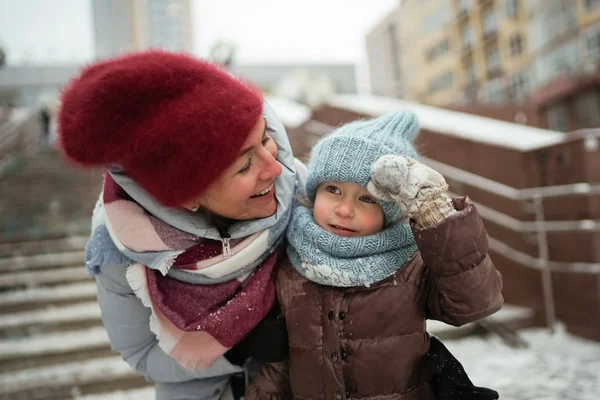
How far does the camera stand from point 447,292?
4.03 feet

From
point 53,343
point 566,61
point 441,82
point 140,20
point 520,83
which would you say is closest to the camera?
point 53,343

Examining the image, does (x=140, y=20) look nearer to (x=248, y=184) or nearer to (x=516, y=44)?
(x=248, y=184)

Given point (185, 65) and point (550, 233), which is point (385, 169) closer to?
point (185, 65)

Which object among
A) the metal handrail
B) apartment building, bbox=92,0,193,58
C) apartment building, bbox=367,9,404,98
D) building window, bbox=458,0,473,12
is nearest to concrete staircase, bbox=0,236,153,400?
the metal handrail

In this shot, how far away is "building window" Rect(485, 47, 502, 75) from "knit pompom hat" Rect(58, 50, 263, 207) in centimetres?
1972

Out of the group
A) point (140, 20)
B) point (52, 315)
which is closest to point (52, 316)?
point (52, 315)

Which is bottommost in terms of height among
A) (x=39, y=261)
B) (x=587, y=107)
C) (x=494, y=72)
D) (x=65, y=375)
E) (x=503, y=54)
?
(x=65, y=375)

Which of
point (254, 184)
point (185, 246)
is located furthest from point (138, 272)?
point (254, 184)

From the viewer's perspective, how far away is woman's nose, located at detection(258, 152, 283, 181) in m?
1.35

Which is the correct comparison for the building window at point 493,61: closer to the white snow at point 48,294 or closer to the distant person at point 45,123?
the distant person at point 45,123

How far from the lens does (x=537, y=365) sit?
9.48ft

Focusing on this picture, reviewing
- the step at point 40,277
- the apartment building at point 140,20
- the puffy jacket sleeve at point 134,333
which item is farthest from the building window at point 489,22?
the puffy jacket sleeve at point 134,333

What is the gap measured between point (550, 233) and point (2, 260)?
17.0ft

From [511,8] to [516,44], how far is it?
2597 mm
